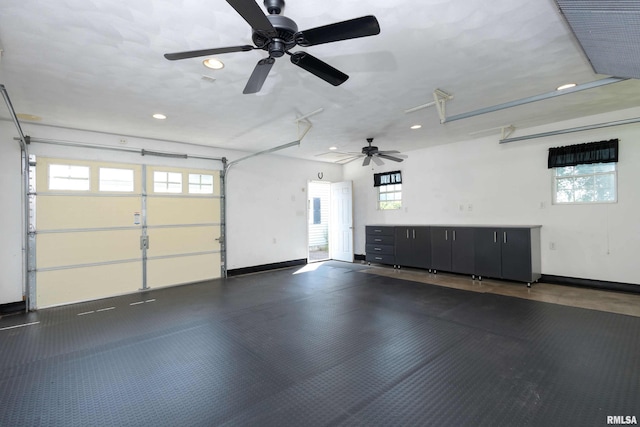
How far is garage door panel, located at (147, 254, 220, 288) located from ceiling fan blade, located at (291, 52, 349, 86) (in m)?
4.66

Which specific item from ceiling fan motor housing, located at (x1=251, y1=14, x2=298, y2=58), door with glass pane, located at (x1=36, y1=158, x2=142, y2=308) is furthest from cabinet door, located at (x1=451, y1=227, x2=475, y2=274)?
door with glass pane, located at (x1=36, y1=158, x2=142, y2=308)

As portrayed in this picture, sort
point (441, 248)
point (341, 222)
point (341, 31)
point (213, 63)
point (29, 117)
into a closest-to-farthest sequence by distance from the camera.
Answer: point (341, 31) < point (213, 63) < point (29, 117) < point (441, 248) < point (341, 222)

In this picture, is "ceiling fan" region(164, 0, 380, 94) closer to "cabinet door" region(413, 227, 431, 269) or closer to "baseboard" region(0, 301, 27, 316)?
"baseboard" region(0, 301, 27, 316)

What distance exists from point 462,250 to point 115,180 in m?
6.42

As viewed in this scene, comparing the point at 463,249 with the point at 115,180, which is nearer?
the point at 115,180

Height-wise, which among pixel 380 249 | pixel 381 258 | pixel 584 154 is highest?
pixel 584 154

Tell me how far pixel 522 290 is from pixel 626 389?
284 centimetres

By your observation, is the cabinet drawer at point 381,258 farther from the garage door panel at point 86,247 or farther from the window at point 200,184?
the garage door panel at point 86,247

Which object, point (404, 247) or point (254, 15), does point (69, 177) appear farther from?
point (404, 247)

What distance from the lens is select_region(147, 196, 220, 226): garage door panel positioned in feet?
17.4

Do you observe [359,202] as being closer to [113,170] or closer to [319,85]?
[319,85]

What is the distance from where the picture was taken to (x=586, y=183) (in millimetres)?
4730

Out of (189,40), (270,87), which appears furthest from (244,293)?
(189,40)

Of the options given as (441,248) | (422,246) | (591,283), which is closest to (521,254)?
(591,283)
